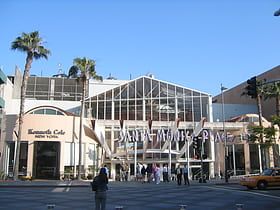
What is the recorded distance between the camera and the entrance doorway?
1193 inches

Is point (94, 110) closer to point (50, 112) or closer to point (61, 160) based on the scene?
point (50, 112)

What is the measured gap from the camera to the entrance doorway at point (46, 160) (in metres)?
30.3

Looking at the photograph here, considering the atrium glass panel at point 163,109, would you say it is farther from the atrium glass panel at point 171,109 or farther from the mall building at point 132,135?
the atrium glass panel at point 171,109

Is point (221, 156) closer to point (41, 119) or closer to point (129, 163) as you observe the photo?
point (129, 163)

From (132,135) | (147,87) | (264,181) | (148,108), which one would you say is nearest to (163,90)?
(147,87)

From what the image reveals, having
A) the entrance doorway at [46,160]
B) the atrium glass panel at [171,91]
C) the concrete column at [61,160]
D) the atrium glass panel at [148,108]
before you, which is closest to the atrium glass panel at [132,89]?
the atrium glass panel at [148,108]

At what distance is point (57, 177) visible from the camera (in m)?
29.7

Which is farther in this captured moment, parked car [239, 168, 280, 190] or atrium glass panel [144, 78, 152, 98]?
atrium glass panel [144, 78, 152, 98]

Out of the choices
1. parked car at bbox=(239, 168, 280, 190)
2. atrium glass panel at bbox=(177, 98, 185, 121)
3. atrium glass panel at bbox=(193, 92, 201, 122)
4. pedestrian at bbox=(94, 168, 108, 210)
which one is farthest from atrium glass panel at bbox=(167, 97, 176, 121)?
pedestrian at bbox=(94, 168, 108, 210)

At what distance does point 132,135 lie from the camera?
1264 inches

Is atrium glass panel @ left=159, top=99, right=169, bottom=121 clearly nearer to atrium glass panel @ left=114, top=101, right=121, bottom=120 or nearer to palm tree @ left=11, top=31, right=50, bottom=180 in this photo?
atrium glass panel @ left=114, top=101, right=121, bottom=120

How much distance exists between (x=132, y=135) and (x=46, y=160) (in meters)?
9.48

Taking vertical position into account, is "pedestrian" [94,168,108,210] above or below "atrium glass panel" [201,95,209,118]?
below

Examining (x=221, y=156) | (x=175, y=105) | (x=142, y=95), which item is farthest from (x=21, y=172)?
(x=221, y=156)
